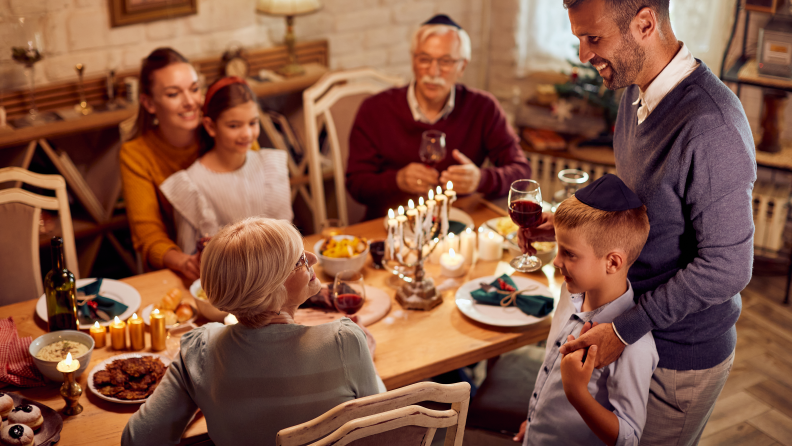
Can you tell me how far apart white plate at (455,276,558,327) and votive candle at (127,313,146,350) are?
0.89m

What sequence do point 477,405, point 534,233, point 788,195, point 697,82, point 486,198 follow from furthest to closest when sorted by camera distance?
1. point 788,195
2. point 486,198
3. point 477,405
4. point 534,233
5. point 697,82

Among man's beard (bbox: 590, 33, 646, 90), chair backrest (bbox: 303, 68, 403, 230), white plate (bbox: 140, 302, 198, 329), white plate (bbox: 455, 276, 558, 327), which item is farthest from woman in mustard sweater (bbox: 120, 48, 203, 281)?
man's beard (bbox: 590, 33, 646, 90)

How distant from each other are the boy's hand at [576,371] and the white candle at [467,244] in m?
0.76

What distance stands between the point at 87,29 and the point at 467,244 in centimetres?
227

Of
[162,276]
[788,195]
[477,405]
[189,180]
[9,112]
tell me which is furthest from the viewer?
A: [788,195]

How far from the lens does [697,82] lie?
145 centimetres

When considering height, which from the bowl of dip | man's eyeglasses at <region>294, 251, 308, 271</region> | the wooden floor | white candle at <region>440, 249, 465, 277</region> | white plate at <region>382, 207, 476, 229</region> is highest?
man's eyeglasses at <region>294, 251, 308, 271</region>

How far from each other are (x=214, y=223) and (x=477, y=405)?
117 centimetres

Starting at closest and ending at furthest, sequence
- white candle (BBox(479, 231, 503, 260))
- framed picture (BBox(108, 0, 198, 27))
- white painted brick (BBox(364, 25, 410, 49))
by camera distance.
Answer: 1. white candle (BBox(479, 231, 503, 260))
2. framed picture (BBox(108, 0, 198, 27))
3. white painted brick (BBox(364, 25, 410, 49))

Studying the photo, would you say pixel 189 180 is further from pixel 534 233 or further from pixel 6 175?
pixel 534 233

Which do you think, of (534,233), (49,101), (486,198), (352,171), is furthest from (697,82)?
(49,101)

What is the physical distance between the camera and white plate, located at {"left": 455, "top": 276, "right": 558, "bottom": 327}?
1.90m

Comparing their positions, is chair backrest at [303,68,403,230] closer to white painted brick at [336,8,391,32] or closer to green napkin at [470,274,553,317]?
white painted brick at [336,8,391,32]

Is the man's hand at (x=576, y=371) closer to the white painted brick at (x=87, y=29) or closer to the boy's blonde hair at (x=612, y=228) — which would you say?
the boy's blonde hair at (x=612, y=228)
